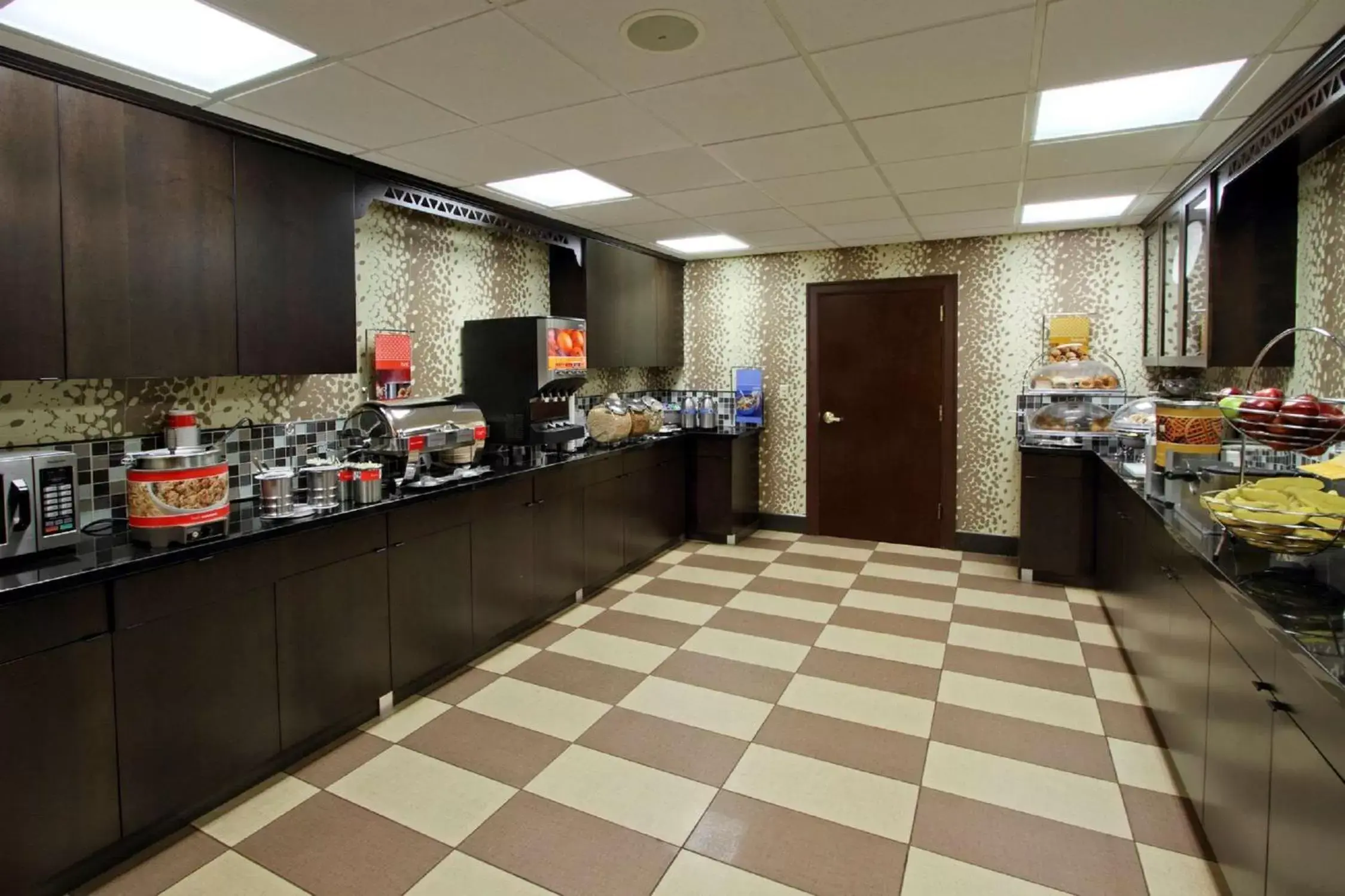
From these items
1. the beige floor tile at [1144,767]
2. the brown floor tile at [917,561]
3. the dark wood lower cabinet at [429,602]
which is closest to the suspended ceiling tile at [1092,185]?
the brown floor tile at [917,561]

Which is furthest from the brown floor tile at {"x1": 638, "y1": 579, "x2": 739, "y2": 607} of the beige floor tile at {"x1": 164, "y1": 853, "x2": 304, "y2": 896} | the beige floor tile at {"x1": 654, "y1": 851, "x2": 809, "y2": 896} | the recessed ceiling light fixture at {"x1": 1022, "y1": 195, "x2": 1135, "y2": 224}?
the recessed ceiling light fixture at {"x1": 1022, "y1": 195, "x2": 1135, "y2": 224}

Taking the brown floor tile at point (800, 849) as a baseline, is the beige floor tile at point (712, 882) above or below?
below

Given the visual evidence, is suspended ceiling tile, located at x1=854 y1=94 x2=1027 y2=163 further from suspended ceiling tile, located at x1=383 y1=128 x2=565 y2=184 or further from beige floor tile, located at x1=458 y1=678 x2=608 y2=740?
beige floor tile, located at x1=458 y1=678 x2=608 y2=740

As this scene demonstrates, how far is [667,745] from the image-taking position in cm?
281

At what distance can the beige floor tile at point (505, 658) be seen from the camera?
3541mm

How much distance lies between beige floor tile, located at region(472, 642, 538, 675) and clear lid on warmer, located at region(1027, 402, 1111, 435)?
12.9ft

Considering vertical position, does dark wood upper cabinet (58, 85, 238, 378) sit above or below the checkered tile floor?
above

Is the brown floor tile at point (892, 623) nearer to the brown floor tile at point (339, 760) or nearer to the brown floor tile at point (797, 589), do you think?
the brown floor tile at point (797, 589)

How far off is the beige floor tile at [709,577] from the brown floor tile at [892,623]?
791mm

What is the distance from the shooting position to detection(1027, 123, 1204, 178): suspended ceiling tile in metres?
3.16

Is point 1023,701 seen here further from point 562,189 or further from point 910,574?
point 562,189

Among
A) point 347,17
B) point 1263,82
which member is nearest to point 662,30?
point 347,17

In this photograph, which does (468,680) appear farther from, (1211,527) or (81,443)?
(1211,527)

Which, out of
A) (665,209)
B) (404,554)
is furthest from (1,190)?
(665,209)
